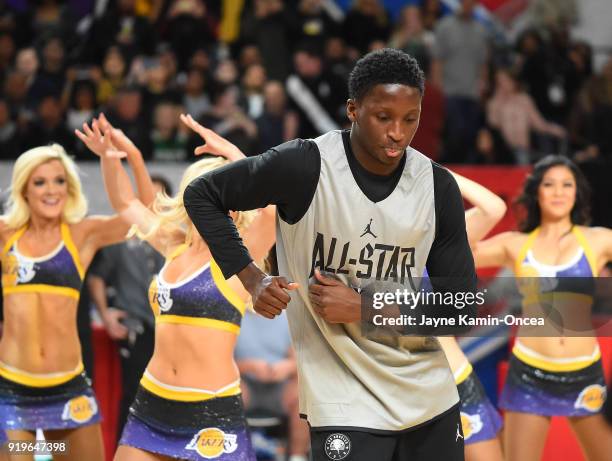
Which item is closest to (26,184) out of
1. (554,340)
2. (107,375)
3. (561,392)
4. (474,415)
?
(107,375)

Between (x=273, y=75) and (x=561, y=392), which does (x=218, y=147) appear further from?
(x=273, y=75)

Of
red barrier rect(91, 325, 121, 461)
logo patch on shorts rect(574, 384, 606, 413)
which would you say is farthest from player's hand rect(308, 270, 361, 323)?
red barrier rect(91, 325, 121, 461)

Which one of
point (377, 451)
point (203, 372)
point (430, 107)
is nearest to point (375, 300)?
point (377, 451)

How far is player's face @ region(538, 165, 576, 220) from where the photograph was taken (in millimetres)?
6141

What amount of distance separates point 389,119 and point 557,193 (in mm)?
2992

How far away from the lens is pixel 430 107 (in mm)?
9555

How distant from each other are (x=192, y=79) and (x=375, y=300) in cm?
668

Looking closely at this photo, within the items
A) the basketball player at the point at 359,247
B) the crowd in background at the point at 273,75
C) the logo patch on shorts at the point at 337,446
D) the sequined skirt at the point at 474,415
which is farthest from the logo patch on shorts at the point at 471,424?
the crowd in background at the point at 273,75

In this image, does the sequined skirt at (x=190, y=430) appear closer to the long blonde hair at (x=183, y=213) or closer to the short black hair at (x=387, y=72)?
the long blonde hair at (x=183, y=213)

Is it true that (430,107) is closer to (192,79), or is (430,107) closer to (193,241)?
(192,79)

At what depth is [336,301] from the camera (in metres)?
3.43

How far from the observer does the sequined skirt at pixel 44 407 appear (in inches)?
215

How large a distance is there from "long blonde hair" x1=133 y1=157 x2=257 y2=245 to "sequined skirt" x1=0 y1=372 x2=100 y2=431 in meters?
0.92

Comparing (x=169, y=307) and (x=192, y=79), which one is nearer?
(x=169, y=307)
